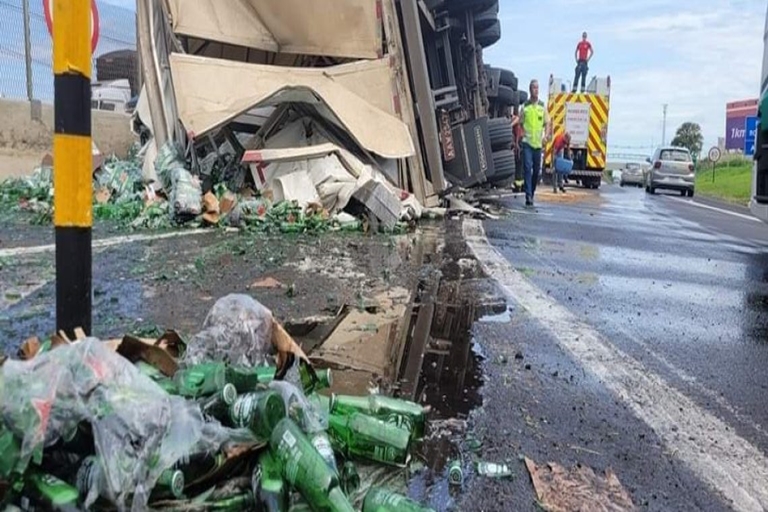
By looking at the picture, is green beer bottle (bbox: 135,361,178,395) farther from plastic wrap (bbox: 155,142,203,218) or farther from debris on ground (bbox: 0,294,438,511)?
plastic wrap (bbox: 155,142,203,218)

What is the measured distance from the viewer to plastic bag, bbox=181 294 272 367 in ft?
7.18

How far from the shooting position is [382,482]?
1.83 m

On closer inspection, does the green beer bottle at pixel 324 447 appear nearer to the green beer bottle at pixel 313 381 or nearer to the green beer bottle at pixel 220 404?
the green beer bottle at pixel 220 404

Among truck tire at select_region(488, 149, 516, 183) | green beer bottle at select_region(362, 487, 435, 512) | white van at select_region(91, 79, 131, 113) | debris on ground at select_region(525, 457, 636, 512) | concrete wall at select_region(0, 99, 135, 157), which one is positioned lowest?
debris on ground at select_region(525, 457, 636, 512)

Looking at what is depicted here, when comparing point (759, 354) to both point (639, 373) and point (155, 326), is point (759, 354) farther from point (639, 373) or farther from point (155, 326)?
point (155, 326)

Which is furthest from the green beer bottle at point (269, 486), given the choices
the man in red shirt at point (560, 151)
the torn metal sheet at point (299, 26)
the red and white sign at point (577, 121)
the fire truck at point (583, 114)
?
the red and white sign at point (577, 121)

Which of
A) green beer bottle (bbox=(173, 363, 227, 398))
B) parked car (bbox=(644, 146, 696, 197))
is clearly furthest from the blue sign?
parked car (bbox=(644, 146, 696, 197))

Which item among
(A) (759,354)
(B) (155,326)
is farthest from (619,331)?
(B) (155,326)

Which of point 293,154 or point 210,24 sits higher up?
point 210,24

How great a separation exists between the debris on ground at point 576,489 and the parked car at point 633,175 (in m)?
32.1

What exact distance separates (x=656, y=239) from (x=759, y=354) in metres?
5.04

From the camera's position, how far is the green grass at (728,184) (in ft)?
79.6

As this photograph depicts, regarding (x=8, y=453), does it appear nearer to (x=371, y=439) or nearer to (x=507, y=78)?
(x=371, y=439)

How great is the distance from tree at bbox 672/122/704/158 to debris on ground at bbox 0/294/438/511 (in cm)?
5374
